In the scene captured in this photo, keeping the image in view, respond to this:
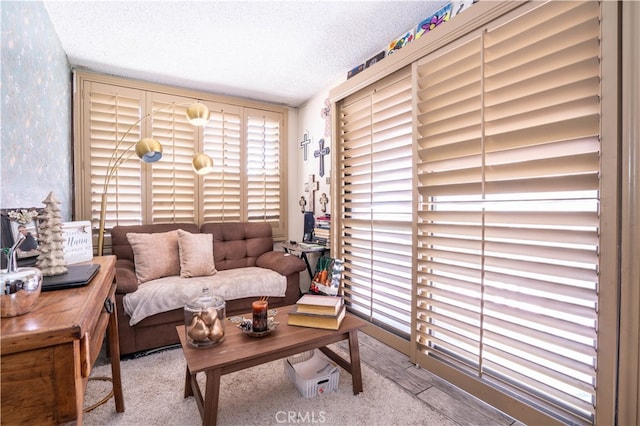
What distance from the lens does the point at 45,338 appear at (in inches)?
26.4

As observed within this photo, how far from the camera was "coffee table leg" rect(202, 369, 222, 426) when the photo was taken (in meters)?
1.30

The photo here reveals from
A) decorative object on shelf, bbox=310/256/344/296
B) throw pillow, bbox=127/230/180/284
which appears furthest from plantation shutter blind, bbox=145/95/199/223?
decorative object on shelf, bbox=310/256/344/296

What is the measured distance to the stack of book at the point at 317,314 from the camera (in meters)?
1.64

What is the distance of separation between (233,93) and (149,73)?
0.86 m

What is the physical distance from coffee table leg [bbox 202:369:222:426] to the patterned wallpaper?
1.21 m

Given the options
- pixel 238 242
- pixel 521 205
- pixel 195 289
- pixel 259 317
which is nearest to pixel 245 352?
pixel 259 317

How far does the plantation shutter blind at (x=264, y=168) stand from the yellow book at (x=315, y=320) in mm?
2204

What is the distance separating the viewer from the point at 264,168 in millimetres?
3754

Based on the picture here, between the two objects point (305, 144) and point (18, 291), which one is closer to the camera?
point (18, 291)

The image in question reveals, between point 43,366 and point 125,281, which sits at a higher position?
point 43,366

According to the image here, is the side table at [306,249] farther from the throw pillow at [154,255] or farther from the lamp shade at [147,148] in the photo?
the lamp shade at [147,148]

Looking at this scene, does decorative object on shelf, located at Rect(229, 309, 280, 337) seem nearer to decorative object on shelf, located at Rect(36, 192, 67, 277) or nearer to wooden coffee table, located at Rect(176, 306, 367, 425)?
wooden coffee table, located at Rect(176, 306, 367, 425)

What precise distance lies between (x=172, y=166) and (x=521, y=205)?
3.20 meters

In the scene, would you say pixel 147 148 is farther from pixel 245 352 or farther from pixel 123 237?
pixel 245 352
